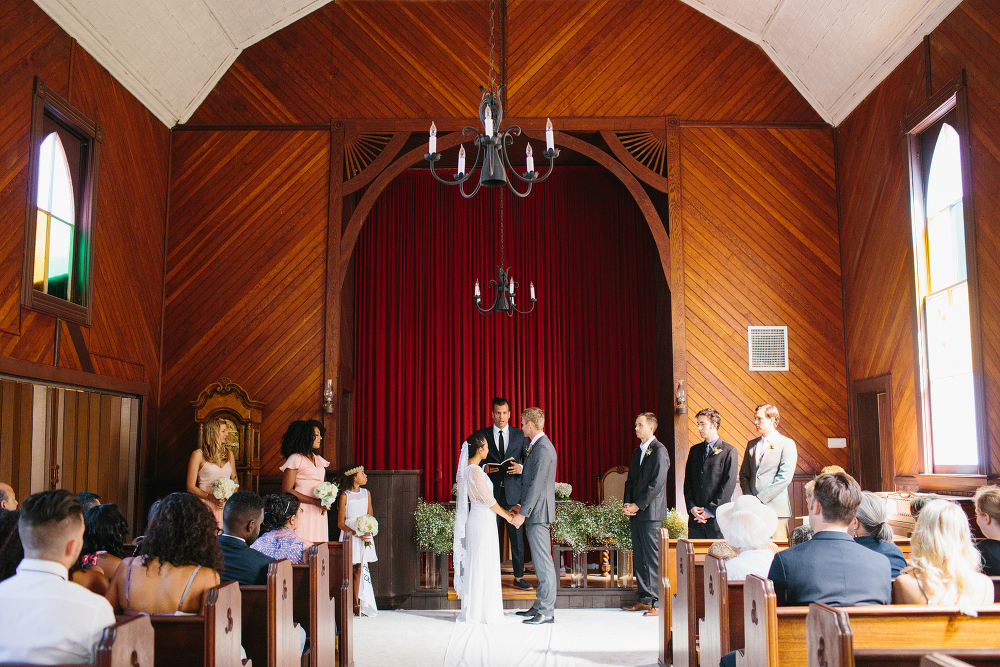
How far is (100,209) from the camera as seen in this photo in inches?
278

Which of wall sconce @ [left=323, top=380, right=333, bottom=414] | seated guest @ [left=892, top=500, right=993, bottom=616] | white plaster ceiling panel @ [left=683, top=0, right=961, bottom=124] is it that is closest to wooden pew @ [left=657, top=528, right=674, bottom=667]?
seated guest @ [left=892, top=500, right=993, bottom=616]

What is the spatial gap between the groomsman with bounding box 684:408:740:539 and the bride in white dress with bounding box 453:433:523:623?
1409 millimetres

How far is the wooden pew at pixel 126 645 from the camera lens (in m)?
2.20

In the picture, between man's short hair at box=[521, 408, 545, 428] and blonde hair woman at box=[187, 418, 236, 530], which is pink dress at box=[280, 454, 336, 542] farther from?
man's short hair at box=[521, 408, 545, 428]

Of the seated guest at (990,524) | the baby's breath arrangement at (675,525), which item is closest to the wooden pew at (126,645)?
the seated guest at (990,524)

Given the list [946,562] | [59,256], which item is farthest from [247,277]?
[946,562]

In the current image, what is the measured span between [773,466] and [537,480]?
1735 millimetres

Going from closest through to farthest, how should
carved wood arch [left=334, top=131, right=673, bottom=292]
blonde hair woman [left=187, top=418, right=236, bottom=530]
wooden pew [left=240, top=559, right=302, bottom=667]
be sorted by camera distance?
wooden pew [left=240, top=559, right=302, bottom=667]
blonde hair woman [left=187, top=418, right=236, bottom=530]
carved wood arch [left=334, top=131, right=673, bottom=292]

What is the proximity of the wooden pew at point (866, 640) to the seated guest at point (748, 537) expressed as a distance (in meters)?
1.07

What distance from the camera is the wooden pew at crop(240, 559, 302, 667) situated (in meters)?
3.40

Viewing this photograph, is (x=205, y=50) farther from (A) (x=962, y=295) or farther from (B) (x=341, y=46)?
(A) (x=962, y=295)

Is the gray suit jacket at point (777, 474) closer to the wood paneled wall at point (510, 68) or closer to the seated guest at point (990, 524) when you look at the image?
the seated guest at point (990, 524)

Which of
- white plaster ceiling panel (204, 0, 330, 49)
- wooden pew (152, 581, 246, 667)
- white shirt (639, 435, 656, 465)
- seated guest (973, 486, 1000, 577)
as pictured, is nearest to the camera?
wooden pew (152, 581, 246, 667)

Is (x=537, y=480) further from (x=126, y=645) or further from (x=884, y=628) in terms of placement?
(x=126, y=645)
